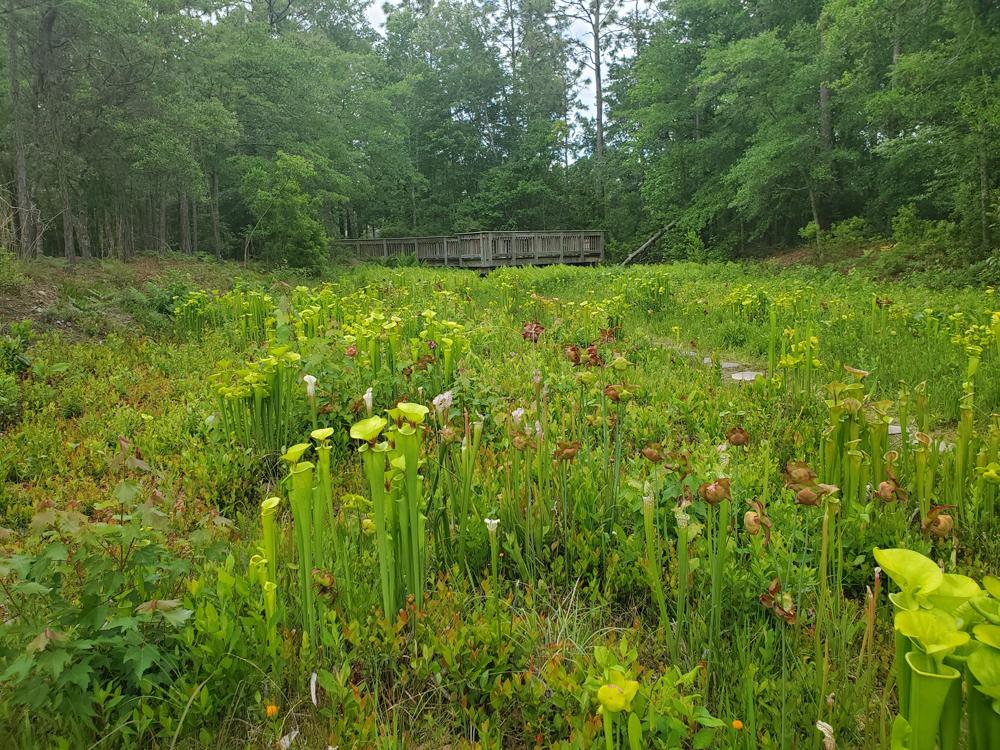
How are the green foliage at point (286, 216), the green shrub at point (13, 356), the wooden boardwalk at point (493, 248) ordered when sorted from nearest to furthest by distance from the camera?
→ the green shrub at point (13, 356)
the green foliage at point (286, 216)
the wooden boardwalk at point (493, 248)

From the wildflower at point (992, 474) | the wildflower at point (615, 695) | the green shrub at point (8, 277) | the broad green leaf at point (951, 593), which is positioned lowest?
the wildflower at point (615, 695)

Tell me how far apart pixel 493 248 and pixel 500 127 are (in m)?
13.5

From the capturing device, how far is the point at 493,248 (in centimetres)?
2031

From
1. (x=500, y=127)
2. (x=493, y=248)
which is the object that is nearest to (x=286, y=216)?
(x=493, y=248)

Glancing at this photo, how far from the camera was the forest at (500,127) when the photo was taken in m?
10.0

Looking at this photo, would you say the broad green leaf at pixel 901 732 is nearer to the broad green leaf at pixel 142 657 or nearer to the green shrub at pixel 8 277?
the broad green leaf at pixel 142 657

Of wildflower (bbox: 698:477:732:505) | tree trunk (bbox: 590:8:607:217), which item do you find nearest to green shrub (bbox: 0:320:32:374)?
wildflower (bbox: 698:477:732:505)

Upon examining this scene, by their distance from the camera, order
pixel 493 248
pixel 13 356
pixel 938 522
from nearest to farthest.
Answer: pixel 938 522 < pixel 13 356 < pixel 493 248

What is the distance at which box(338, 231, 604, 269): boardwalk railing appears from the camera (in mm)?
20375

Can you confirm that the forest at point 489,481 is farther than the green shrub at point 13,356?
No

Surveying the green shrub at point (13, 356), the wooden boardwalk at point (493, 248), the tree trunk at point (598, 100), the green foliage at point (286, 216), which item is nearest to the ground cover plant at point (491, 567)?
the green shrub at point (13, 356)

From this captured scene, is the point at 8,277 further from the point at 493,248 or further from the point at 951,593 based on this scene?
the point at 493,248

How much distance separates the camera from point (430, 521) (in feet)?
6.78

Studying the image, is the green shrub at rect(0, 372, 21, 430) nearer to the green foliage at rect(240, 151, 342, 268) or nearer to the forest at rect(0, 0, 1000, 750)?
the forest at rect(0, 0, 1000, 750)
